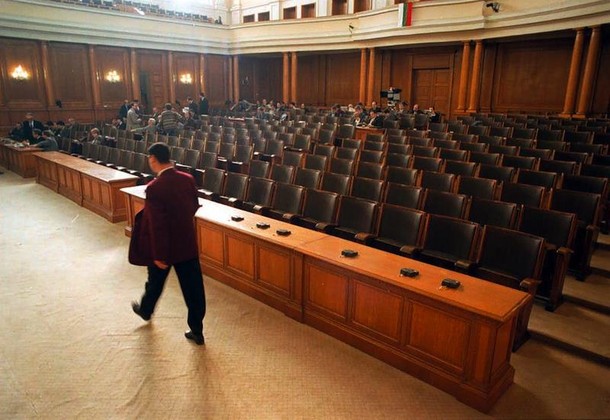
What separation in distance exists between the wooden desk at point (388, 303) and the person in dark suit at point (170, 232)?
80 cm

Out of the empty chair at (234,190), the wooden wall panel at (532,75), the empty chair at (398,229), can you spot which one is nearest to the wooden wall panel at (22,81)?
the empty chair at (234,190)

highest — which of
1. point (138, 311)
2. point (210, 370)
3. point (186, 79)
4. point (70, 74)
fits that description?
point (186, 79)

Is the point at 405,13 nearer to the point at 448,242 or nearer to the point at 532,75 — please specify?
the point at 532,75

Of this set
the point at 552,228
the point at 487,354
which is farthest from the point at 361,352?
the point at 552,228

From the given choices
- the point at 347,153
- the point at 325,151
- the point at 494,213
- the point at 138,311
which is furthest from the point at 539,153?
the point at 138,311

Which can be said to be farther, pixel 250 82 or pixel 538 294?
pixel 250 82

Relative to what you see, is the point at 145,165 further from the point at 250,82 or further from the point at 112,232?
the point at 250,82

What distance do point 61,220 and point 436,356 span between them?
5.88m

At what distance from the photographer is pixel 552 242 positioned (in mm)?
3840

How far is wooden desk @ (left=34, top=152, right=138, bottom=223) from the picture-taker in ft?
21.0

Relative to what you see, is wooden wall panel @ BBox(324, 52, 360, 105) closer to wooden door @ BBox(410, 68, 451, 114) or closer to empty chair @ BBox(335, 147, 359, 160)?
wooden door @ BBox(410, 68, 451, 114)

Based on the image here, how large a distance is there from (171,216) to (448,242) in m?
2.42

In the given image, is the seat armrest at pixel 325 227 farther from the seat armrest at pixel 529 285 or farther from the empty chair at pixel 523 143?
the empty chair at pixel 523 143

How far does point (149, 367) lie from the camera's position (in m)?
3.01
